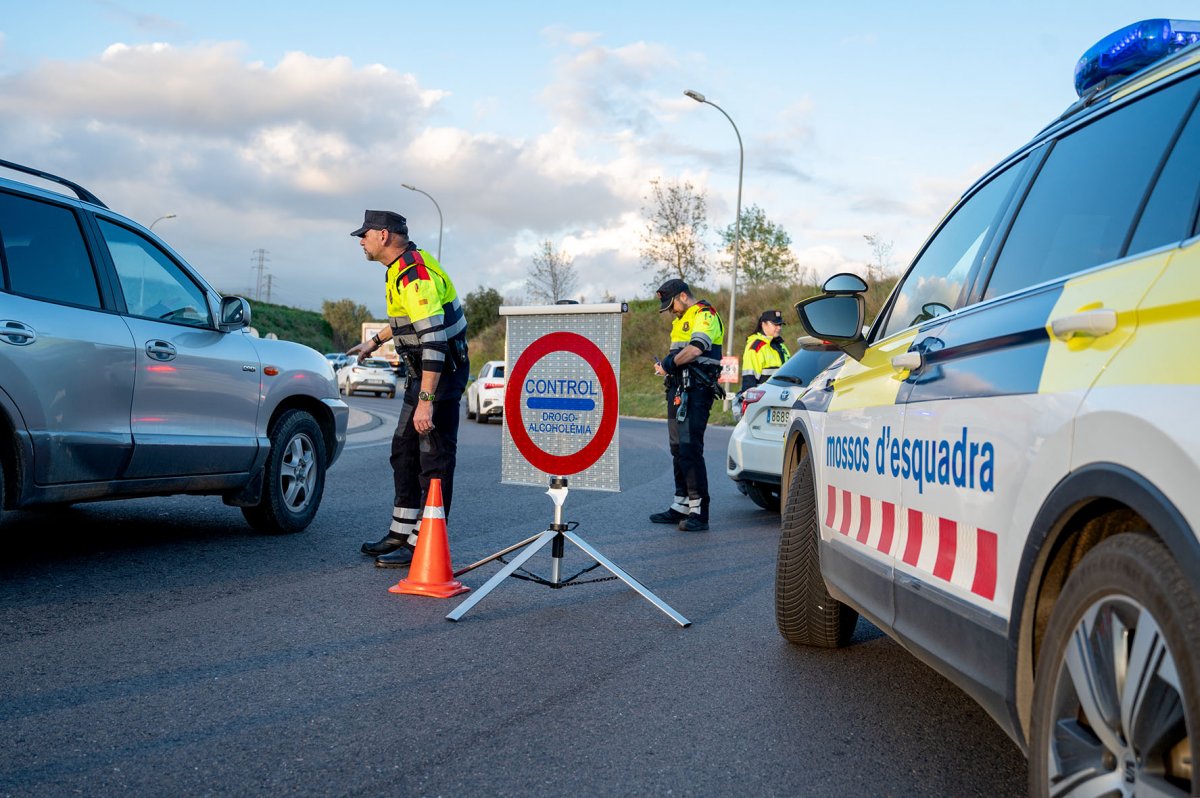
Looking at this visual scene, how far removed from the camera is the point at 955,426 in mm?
3021

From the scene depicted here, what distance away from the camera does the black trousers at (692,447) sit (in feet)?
29.9

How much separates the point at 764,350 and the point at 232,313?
26.9ft

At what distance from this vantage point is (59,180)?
6.29m

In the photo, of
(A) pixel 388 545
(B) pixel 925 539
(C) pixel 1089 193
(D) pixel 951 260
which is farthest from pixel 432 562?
(C) pixel 1089 193

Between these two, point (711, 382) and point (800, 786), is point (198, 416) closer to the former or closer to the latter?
point (711, 382)

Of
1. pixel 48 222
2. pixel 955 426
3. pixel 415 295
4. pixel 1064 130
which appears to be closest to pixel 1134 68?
pixel 1064 130

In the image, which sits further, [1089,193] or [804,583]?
[804,583]

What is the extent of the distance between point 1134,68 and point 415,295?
4480 millimetres

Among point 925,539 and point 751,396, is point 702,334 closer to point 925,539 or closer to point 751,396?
point 751,396

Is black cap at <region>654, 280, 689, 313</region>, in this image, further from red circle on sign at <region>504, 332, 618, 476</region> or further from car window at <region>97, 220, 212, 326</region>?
car window at <region>97, 220, 212, 326</region>

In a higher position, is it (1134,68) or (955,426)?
(1134,68)

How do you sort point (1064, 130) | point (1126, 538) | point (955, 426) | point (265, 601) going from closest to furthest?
point (1126, 538)
point (955, 426)
point (1064, 130)
point (265, 601)

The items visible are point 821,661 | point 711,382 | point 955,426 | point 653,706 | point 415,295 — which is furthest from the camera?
point 711,382

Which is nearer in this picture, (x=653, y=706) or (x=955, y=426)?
(x=955, y=426)
